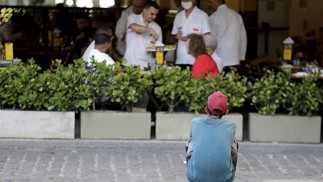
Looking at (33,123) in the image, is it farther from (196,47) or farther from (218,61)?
(218,61)

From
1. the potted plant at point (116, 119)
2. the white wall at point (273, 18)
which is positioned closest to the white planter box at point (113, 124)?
the potted plant at point (116, 119)

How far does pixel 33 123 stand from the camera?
1066 cm

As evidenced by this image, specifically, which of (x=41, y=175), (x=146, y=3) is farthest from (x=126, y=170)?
(x=146, y=3)

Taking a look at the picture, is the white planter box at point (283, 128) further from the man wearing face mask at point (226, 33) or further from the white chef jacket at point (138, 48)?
the man wearing face mask at point (226, 33)

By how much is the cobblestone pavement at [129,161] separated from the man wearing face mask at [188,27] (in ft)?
5.73

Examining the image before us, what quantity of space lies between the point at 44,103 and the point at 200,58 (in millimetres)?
2138

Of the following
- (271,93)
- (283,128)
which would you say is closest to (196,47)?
(271,93)

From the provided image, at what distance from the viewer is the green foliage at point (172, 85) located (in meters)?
10.8

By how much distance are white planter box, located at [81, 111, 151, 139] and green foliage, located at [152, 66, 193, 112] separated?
0.33 m

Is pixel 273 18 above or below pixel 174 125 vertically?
above

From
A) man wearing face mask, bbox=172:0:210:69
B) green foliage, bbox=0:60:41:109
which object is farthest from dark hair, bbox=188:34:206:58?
green foliage, bbox=0:60:41:109

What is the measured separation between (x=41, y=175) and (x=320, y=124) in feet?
12.5

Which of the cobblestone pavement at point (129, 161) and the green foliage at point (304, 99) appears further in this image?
the green foliage at point (304, 99)

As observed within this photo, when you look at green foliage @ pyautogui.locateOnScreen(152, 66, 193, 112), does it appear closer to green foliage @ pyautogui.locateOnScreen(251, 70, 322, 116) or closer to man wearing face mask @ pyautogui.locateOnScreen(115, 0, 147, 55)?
green foliage @ pyautogui.locateOnScreen(251, 70, 322, 116)
